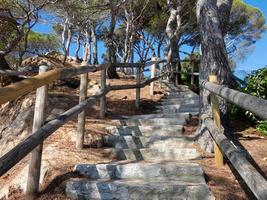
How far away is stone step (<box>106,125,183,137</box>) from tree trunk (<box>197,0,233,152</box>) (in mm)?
570

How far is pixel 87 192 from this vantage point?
402 cm

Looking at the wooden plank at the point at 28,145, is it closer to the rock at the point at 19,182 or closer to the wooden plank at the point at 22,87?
the wooden plank at the point at 22,87

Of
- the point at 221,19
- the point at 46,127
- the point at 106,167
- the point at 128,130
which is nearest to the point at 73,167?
the point at 106,167

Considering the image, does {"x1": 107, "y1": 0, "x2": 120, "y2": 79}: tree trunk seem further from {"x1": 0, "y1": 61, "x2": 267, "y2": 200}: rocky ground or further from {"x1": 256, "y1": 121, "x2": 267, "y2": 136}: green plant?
{"x1": 256, "y1": 121, "x2": 267, "y2": 136}: green plant

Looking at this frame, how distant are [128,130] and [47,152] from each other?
159 cm

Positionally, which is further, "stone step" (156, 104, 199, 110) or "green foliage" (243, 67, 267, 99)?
"stone step" (156, 104, 199, 110)

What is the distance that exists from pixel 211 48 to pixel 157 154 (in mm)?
1701

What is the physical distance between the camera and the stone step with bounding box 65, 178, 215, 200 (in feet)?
12.8

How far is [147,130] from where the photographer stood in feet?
20.7

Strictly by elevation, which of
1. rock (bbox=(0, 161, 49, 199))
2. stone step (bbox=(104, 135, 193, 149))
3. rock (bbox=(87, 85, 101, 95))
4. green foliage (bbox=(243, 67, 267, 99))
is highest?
green foliage (bbox=(243, 67, 267, 99))

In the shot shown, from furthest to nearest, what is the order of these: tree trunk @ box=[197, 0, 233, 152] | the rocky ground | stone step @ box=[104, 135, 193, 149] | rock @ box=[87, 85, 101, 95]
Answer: rock @ box=[87, 85, 101, 95] < tree trunk @ box=[197, 0, 233, 152] < stone step @ box=[104, 135, 193, 149] < the rocky ground

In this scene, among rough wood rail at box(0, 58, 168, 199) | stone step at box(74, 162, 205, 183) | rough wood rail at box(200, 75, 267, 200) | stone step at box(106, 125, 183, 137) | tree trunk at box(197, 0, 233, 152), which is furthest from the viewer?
stone step at box(106, 125, 183, 137)

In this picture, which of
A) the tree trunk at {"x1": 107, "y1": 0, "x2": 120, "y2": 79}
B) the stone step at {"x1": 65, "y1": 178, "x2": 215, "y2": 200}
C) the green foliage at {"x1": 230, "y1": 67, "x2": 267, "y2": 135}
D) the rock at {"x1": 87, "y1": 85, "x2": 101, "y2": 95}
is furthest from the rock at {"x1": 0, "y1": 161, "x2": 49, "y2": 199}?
the rock at {"x1": 87, "y1": 85, "x2": 101, "y2": 95}

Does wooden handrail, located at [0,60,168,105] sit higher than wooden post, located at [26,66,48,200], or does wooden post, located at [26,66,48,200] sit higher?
wooden handrail, located at [0,60,168,105]
